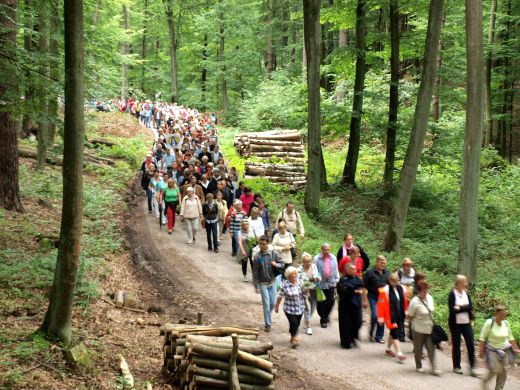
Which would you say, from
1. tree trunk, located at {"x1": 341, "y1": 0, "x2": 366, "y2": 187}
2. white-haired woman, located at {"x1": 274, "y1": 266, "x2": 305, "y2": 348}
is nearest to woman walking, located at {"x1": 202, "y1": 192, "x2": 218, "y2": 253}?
white-haired woman, located at {"x1": 274, "y1": 266, "x2": 305, "y2": 348}

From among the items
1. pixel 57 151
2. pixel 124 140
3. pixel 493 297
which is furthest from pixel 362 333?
pixel 124 140

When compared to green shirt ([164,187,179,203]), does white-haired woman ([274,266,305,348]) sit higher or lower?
lower

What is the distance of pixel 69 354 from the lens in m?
7.80

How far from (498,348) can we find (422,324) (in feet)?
4.42

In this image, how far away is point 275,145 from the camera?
2627 cm

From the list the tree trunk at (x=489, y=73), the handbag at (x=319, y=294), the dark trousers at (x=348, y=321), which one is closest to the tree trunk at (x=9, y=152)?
the handbag at (x=319, y=294)

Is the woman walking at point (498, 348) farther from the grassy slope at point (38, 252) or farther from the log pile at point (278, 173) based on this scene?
the log pile at point (278, 173)

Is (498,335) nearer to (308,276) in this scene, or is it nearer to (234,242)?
(308,276)

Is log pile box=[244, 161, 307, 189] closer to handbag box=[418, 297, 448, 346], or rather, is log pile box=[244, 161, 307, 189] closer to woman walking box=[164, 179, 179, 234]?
woman walking box=[164, 179, 179, 234]

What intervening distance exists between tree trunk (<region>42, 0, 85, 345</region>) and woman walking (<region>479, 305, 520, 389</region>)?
6930 millimetres

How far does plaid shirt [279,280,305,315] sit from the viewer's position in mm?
10141

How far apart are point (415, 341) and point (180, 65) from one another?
49549mm

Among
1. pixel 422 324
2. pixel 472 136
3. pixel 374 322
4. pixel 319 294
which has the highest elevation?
pixel 472 136

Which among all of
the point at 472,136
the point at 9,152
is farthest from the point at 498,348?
the point at 9,152
